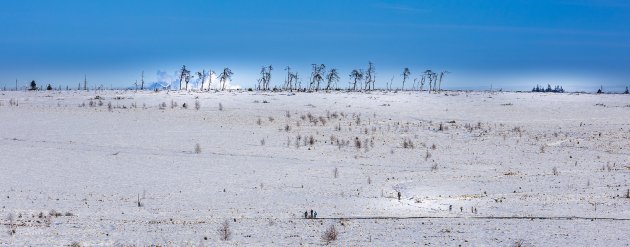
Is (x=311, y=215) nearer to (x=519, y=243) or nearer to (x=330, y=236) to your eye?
(x=330, y=236)

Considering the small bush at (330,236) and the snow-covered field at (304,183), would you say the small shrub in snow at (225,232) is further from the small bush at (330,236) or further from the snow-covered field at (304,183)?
the small bush at (330,236)

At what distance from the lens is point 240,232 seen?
9195mm

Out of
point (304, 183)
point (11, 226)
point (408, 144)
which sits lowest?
point (11, 226)

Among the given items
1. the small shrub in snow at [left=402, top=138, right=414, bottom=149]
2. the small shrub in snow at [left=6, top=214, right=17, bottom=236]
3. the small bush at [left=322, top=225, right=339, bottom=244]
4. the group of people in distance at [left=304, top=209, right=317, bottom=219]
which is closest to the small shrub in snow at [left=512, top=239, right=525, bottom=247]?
the small bush at [left=322, top=225, right=339, bottom=244]

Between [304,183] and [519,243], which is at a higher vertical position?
[304,183]

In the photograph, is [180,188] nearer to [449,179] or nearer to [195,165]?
[195,165]

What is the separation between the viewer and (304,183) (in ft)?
45.1

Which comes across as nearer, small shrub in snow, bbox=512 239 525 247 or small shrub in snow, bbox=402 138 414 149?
small shrub in snow, bbox=512 239 525 247

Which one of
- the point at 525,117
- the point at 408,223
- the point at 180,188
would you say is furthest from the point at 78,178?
the point at 525,117

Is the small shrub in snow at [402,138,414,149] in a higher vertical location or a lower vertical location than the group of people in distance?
higher

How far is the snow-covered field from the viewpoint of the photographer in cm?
920

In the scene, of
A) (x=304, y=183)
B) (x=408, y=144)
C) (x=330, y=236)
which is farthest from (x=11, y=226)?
(x=408, y=144)

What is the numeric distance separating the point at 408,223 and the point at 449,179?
4.88 meters

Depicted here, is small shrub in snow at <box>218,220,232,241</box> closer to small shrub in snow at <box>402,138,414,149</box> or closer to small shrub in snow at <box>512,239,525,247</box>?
small shrub in snow at <box>512,239,525,247</box>
